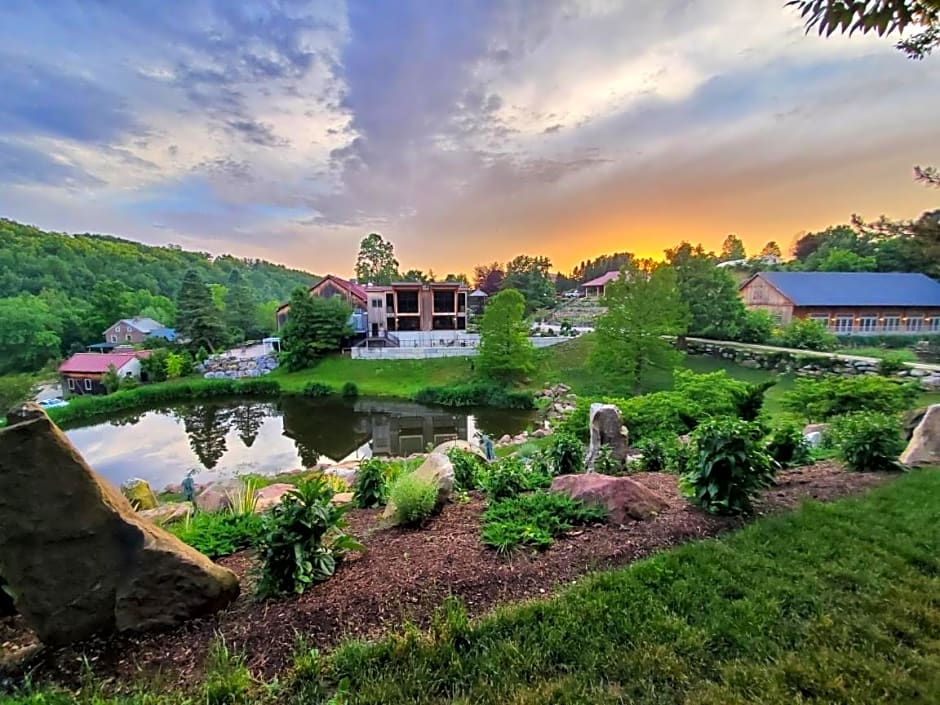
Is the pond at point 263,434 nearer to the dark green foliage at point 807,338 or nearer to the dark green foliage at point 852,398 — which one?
the dark green foliage at point 852,398

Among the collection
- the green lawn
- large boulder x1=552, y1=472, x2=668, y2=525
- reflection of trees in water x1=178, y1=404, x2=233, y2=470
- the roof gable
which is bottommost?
reflection of trees in water x1=178, y1=404, x2=233, y2=470

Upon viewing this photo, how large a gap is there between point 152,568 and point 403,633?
135cm

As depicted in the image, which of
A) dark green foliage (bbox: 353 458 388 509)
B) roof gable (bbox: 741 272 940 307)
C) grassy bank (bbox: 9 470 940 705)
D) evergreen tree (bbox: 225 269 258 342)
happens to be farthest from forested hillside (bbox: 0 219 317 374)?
roof gable (bbox: 741 272 940 307)

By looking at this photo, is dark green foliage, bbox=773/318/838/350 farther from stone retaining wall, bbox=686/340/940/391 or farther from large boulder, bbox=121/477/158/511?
large boulder, bbox=121/477/158/511

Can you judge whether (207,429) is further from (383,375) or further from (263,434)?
(383,375)

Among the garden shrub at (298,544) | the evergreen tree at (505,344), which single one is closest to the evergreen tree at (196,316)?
the evergreen tree at (505,344)

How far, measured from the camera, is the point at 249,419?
18.3 m

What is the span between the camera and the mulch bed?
6.86 feet

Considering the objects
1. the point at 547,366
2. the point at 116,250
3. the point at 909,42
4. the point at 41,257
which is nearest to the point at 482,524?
the point at 909,42

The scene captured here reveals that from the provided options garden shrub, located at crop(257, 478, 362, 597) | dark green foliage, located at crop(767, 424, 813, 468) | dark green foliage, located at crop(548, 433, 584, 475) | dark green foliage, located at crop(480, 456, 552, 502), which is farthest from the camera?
dark green foliage, located at crop(548, 433, 584, 475)

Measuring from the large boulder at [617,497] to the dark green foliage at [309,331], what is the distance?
79.8 ft

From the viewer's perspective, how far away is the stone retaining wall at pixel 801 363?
15066 mm

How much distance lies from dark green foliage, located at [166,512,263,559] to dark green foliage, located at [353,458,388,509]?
114 centimetres

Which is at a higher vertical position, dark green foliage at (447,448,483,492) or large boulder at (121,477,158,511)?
dark green foliage at (447,448,483,492)
